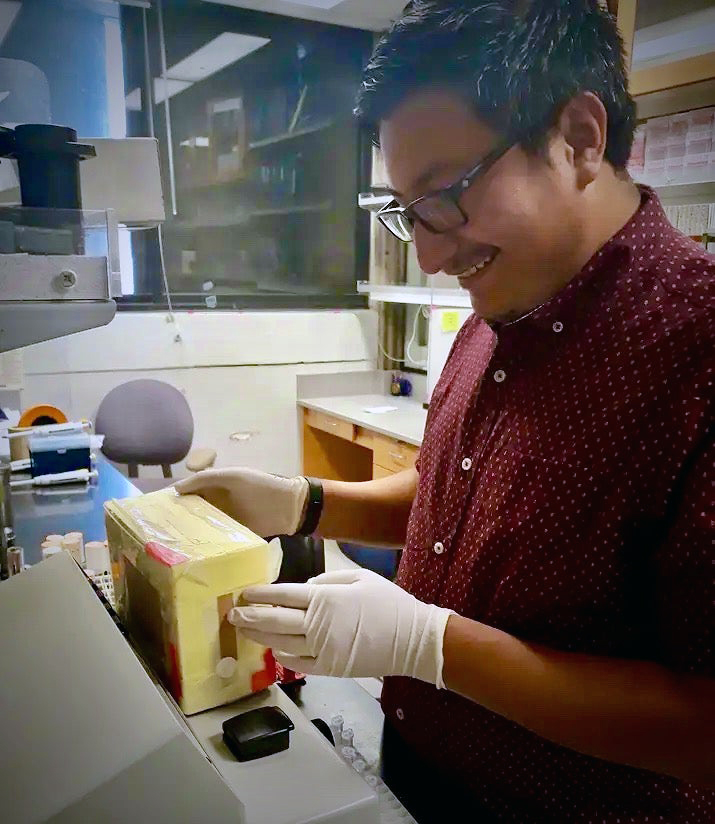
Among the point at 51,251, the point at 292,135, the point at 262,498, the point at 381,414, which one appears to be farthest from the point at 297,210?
the point at 51,251

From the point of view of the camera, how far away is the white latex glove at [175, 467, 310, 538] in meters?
1.23

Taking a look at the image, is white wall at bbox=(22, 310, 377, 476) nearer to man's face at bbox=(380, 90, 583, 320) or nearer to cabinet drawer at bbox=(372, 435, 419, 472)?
cabinet drawer at bbox=(372, 435, 419, 472)

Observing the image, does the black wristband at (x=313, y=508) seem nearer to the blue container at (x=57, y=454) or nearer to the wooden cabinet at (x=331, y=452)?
the blue container at (x=57, y=454)

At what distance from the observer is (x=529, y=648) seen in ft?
2.50

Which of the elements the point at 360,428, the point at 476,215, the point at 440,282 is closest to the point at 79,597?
the point at 476,215

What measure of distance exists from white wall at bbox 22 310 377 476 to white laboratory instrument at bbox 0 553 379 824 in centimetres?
265

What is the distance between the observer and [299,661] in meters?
0.87

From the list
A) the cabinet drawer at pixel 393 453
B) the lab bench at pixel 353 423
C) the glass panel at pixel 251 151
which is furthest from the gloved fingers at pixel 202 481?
the glass panel at pixel 251 151

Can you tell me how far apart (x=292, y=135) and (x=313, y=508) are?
310 cm

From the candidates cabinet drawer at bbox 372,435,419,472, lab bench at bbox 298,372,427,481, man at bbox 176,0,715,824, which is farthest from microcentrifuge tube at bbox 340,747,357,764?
lab bench at bbox 298,372,427,481

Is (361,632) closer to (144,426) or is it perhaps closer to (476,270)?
Answer: (476,270)

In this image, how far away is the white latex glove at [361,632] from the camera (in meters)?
0.81

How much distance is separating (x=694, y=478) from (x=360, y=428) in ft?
8.68

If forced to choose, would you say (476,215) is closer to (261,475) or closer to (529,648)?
(529,648)
